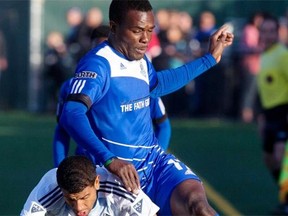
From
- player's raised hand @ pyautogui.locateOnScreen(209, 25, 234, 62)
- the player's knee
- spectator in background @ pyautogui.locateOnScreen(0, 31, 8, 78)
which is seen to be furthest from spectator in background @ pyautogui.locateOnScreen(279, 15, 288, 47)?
the player's knee

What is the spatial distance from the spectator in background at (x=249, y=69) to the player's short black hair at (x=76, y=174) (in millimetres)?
14794

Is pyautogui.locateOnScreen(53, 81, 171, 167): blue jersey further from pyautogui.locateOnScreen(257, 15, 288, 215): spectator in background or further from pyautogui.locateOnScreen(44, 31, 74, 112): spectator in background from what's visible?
pyautogui.locateOnScreen(44, 31, 74, 112): spectator in background

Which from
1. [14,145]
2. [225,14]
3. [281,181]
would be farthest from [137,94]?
[225,14]

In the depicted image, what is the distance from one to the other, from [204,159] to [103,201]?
8988mm

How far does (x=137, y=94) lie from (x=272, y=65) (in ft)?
17.3

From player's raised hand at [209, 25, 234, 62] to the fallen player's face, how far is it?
154cm

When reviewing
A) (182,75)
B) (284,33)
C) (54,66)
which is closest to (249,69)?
(284,33)

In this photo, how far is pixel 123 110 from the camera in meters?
7.07

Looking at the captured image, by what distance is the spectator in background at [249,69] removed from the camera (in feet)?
69.9

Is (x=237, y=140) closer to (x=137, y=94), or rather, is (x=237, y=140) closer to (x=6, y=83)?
(x=6, y=83)

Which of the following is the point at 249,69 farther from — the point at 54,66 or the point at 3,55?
the point at 3,55

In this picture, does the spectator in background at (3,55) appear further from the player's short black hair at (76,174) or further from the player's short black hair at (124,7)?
the player's short black hair at (76,174)

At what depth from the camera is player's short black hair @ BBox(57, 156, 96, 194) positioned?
6438 millimetres

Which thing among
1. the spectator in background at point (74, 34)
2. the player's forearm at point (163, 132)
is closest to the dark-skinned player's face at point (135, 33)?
the player's forearm at point (163, 132)
